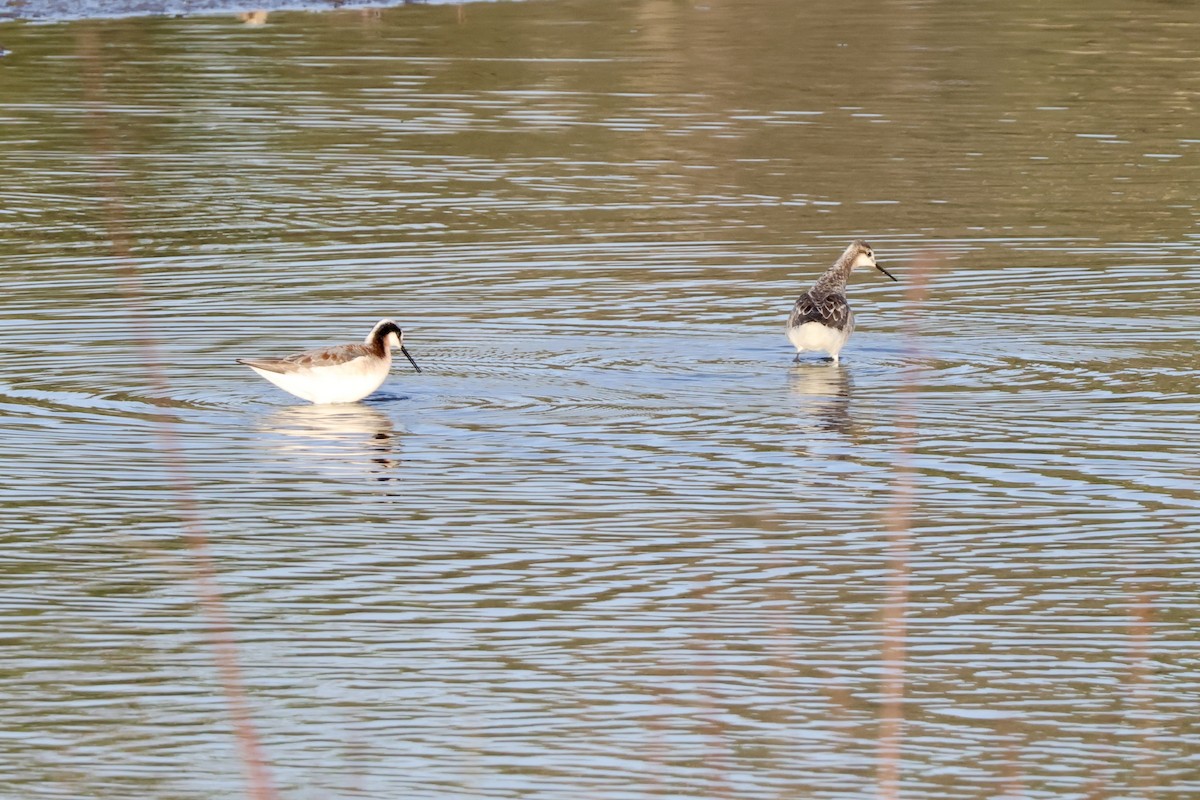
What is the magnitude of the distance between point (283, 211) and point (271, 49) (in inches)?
495

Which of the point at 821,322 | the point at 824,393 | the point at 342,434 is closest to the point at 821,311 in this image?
the point at 821,322

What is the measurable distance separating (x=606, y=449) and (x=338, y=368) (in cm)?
191

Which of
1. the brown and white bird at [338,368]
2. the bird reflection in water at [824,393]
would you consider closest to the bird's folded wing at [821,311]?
the bird reflection in water at [824,393]

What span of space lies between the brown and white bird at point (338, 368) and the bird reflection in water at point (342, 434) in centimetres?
15

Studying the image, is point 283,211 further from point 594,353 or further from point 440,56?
point 440,56

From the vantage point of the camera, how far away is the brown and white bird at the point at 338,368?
13789 mm

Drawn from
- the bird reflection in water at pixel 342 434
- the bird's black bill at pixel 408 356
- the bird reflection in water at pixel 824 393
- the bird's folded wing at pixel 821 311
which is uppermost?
the bird's folded wing at pixel 821 311

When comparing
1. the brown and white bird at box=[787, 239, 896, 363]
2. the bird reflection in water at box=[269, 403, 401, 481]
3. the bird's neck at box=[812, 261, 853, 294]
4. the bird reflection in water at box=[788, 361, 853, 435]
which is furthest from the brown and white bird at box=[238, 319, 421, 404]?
the bird's neck at box=[812, 261, 853, 294]

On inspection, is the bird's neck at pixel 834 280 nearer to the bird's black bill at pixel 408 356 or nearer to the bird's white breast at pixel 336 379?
the bird's black bill at pixel 408 356

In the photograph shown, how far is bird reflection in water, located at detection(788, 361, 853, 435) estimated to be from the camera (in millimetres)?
13469

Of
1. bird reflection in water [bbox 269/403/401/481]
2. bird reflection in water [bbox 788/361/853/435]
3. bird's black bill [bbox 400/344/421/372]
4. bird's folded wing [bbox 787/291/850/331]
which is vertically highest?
bird's folded wing [bbox 787/291/850/331]

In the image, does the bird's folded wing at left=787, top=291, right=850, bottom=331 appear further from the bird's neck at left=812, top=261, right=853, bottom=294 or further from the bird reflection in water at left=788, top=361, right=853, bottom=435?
the bird reflection in water at left=788, top=361, right=853, bottom=435

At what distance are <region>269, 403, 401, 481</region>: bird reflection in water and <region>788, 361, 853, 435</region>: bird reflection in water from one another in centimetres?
243

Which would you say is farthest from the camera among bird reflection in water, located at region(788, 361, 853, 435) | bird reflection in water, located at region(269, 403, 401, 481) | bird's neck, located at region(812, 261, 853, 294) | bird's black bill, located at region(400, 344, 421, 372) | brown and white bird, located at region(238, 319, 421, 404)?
bird's neck, located at region(812, 261, 853, 294)
